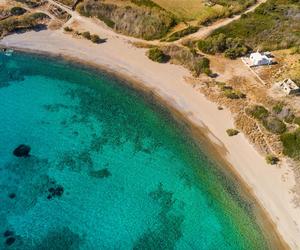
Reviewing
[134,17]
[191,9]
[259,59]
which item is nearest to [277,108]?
[259,59]

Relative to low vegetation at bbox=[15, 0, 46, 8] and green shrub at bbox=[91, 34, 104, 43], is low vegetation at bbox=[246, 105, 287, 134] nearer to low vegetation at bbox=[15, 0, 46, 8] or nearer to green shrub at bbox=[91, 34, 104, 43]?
green shrub at bbox=[91, 34, 104, 43]

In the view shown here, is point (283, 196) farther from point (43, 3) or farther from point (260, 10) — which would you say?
point (43, 3)

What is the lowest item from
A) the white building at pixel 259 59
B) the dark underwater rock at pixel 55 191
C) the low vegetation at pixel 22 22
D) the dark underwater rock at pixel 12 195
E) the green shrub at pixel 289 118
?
the dark underwater rock at pixel 12 195

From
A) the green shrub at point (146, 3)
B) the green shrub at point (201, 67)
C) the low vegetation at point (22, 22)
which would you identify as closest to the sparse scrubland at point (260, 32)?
the green shrub at point (201, 67)

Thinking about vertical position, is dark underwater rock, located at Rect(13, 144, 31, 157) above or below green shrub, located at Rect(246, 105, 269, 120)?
below

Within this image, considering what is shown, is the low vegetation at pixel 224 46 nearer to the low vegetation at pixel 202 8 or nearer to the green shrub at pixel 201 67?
the green shrub at pixel 201 67

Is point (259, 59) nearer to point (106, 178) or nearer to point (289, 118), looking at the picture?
point (289, 118)

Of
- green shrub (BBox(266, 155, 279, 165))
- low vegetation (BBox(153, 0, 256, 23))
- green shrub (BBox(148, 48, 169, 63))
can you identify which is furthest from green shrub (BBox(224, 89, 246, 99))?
low vegetation (BBox(153, 0, 256, 23))
